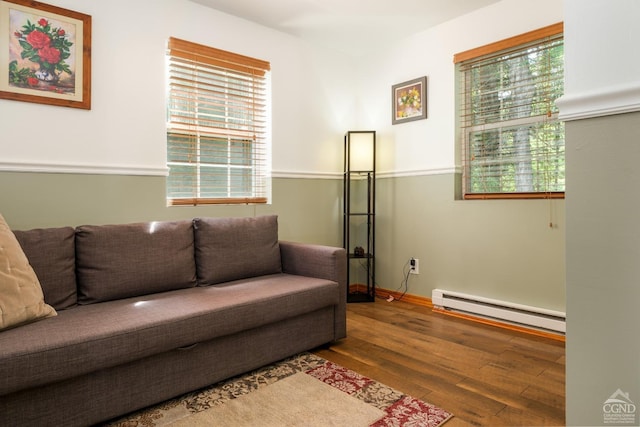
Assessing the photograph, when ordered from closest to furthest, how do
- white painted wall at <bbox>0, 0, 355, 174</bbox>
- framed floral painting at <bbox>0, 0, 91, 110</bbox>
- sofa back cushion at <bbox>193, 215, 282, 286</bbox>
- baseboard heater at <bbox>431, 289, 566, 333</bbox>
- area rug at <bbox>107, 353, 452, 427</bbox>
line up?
area rug at <bbox>107, 353, 452, 427</bbox> < framed floral painting at <bbox>0, 0, 91, 110</bbox> < white painted wall at <bbox>0, 0, 355, 174</bbox> < sofa back cushion at <bbox>193, 215, 282, 286</bbox> < baseboard heater at <bbox>431, 289, 566, 333</bbox>

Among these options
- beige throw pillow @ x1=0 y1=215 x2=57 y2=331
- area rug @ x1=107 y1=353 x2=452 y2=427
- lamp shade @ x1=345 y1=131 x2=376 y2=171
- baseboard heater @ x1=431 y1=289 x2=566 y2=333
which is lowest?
area rug @ x1=107 y1=353 x2=452 y2=427

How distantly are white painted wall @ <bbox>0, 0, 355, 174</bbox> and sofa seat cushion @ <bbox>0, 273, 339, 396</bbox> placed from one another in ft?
3.29

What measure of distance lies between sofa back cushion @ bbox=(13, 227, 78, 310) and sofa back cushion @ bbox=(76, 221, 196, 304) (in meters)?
0.05

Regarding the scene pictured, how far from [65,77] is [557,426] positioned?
3.07m

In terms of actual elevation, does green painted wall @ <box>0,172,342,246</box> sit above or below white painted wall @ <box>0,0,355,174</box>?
below

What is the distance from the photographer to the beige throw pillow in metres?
1.50

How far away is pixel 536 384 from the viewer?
6.43 ft

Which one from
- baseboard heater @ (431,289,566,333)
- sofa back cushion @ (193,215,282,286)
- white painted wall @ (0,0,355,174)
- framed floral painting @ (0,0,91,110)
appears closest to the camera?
framed floral painting @ (0,0,91,110)

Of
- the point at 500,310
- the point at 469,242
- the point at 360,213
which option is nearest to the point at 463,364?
the point at 500,310

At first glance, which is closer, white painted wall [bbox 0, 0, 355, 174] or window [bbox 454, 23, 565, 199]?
white painted wall [bbox 0, 0, 355, 174]

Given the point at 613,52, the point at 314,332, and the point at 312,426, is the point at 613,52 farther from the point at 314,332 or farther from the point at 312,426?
the point at 314,332

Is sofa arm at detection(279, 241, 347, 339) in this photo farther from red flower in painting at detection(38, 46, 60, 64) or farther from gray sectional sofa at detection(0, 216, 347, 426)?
red flower in painting at detection(38, 46, 60, 64)

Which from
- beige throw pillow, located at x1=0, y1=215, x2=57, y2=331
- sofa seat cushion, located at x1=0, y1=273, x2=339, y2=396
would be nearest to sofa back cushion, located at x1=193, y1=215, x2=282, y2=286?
sofa seat cushion, located at x1=0, y1=273, x2=339, y2=396

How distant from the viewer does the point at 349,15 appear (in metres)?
3.13
